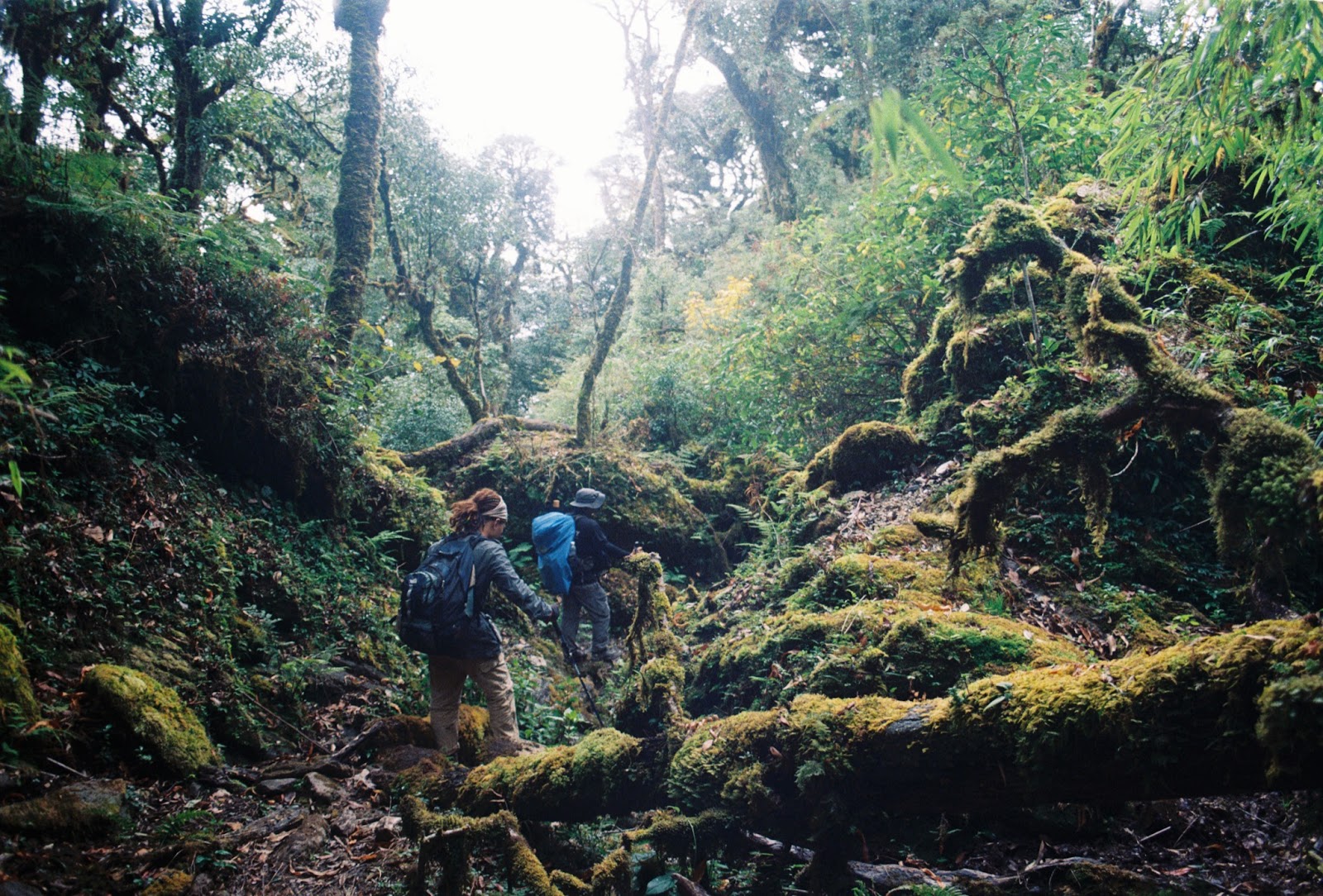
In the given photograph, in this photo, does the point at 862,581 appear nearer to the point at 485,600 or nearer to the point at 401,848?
the point at 485,600

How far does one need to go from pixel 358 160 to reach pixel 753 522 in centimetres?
983

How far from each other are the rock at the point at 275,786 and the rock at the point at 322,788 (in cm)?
10

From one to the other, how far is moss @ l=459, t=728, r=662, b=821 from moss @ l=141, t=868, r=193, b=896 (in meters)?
1.81

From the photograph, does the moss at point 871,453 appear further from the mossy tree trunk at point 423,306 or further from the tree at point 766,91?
the tree at point 766,91

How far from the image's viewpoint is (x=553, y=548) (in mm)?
9492

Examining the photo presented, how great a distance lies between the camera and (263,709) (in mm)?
5977

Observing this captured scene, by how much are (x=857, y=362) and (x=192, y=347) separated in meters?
9.84

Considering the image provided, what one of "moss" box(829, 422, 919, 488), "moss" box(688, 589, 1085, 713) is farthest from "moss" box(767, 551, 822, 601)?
"moss" box(829, 422, 919, 488)

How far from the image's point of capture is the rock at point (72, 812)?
348 centimetres

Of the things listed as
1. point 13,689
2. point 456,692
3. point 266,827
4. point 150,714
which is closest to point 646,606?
point 456,692

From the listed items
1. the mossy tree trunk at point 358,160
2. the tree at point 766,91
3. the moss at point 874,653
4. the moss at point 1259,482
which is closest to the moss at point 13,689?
the moss at point 874,653

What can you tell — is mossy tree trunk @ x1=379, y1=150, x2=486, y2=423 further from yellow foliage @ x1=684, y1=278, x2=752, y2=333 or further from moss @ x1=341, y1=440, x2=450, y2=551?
yellow foliage @ x1=684, y1=278, x2=752, y2=333

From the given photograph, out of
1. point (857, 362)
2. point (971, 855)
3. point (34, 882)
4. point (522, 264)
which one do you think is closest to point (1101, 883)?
point (971, 855)

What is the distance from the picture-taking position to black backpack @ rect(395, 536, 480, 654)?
5.83 m
